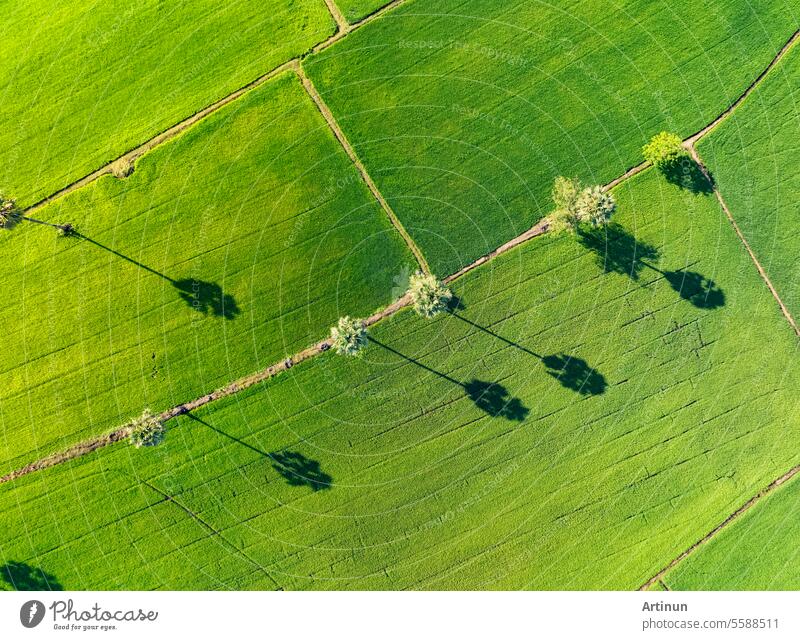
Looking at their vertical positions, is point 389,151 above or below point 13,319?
below

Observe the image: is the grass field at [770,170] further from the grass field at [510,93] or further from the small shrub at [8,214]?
the small shrub at [8,214]

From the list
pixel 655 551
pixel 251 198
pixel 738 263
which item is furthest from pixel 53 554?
pixel 738 263

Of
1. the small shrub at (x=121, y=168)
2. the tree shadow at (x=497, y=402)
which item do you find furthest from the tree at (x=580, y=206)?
the small shrub at (x=121, y=168)

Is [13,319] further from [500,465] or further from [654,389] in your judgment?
[654,389]

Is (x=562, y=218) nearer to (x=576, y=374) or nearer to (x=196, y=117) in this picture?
(x=576, y=374)

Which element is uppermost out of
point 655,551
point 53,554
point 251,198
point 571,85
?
point 251,198

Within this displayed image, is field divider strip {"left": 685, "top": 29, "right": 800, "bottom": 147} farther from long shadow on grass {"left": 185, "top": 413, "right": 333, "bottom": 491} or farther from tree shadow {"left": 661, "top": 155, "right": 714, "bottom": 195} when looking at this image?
long shadow on grass {"left": 185, "top": 413, "right": 333, "bottom": 491}

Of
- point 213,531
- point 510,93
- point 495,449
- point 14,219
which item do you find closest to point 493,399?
point 495,449
